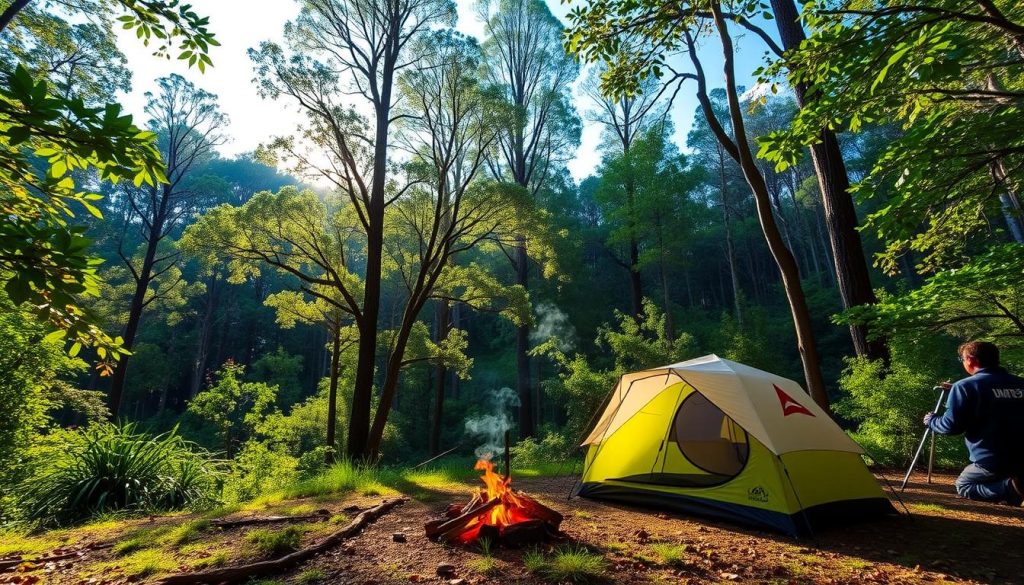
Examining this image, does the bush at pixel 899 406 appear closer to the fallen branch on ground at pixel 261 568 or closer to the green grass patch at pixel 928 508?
the green grass patch at pixel 928 508

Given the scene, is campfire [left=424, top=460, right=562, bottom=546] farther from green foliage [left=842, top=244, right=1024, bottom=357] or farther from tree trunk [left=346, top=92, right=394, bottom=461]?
tree trunk [left=346, top=92, right=394, bottom=461]

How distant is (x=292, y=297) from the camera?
11.7 metres

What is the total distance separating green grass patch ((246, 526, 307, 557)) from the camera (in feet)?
10.2

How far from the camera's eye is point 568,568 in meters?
2.58

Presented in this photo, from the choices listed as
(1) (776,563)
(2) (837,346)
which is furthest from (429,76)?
(2) (837,346)

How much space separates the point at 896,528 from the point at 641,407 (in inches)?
91.6

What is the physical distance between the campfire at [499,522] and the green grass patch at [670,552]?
0.75m

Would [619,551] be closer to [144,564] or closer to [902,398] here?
[144,564]

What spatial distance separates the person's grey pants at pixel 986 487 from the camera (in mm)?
3924

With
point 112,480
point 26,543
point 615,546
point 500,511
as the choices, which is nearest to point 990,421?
point 615,546

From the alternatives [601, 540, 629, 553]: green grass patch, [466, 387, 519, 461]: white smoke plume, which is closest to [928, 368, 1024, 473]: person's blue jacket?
[601, 540, 629, 553]: green grass patch

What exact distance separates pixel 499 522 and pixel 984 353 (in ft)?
15.3

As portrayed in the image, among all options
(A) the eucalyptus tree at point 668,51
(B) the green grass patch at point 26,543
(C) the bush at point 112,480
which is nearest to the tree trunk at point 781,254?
(A) the eucalyptus tree at point 668,51

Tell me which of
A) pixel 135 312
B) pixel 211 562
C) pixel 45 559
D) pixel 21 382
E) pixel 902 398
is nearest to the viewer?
pixel 211 562
